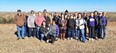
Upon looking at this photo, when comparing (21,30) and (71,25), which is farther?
(21,30)

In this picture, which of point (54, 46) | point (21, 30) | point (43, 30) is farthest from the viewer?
point (21, 30)

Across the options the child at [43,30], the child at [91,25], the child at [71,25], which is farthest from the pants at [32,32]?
the child at [91,25]

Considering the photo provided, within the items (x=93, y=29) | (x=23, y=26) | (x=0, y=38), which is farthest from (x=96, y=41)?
(x=0, y=38)

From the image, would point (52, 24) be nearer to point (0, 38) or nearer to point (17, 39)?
point (17, 39)

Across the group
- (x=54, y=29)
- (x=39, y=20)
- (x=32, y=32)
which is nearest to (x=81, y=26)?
(x=54, y=29)

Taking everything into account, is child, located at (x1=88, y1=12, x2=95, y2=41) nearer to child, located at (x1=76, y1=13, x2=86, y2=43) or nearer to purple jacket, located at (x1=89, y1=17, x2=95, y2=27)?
purple jacket, located at (x1=89, y1=17, x2=95, y2=27)

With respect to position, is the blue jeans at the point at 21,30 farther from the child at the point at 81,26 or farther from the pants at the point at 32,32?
the child at the point at 81,26

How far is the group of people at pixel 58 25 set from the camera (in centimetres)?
1582

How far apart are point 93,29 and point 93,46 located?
1.60m

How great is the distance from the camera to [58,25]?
645 inches

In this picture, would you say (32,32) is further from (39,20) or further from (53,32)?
(53,32)

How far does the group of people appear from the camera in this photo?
15.8m

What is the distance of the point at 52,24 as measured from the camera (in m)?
15.7

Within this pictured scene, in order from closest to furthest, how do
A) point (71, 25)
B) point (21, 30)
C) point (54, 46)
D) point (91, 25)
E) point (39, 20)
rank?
point (54, 46) < point (39, 20) < point (71, 25) < point (21, 30) < point (91, 25)
